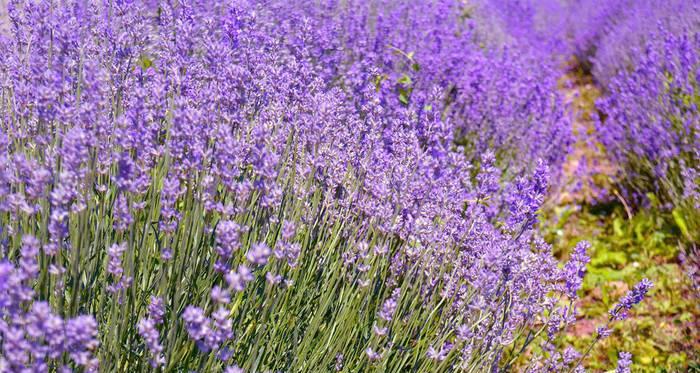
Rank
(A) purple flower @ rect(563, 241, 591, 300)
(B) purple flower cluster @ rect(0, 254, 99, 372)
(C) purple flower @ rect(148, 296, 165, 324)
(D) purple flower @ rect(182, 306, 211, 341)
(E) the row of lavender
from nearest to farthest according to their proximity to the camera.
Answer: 1. (B) purple flower cluster @ rect(0, 254, 99, 372)
2. (D) purple flower @ rect(182, 306, 211, 341)
3. (C) purple flower @ rect(148, 296, 165, 324)
4. (A) purple flower @ rect(563, 241, 591, 300)
5. (E) the row of lavender

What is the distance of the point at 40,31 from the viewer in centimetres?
175

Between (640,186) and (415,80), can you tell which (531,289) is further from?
(640,186)

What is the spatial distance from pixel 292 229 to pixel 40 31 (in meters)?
0.92

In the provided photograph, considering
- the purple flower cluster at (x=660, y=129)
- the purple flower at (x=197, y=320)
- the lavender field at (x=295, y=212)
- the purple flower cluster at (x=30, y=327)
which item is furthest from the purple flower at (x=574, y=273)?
the purple flower cluster at (x=660, y=129)

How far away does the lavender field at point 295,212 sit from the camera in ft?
4.60

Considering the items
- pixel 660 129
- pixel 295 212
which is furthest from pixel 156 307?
pixel 660 129

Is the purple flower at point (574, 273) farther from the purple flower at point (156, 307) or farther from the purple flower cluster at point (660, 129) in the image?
the purple flower cluster at point (660, 129)

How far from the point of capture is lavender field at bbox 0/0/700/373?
1.40 metres

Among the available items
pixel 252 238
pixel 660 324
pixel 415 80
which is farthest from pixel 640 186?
pixel 252 238

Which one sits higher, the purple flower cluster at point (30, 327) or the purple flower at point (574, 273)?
the purple flower cluster at point (30, 327)

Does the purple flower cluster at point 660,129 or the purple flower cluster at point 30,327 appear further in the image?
the purple flower cluster at point 660,129

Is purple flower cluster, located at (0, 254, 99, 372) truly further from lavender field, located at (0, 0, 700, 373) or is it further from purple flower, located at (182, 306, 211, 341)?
purple flower, located at (182, 306, 211, 341)

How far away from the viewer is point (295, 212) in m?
1.95

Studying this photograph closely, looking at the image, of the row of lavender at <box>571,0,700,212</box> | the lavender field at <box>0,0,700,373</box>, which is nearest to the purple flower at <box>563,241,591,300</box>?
the lavender field at <box>0,0,700,373</box>
